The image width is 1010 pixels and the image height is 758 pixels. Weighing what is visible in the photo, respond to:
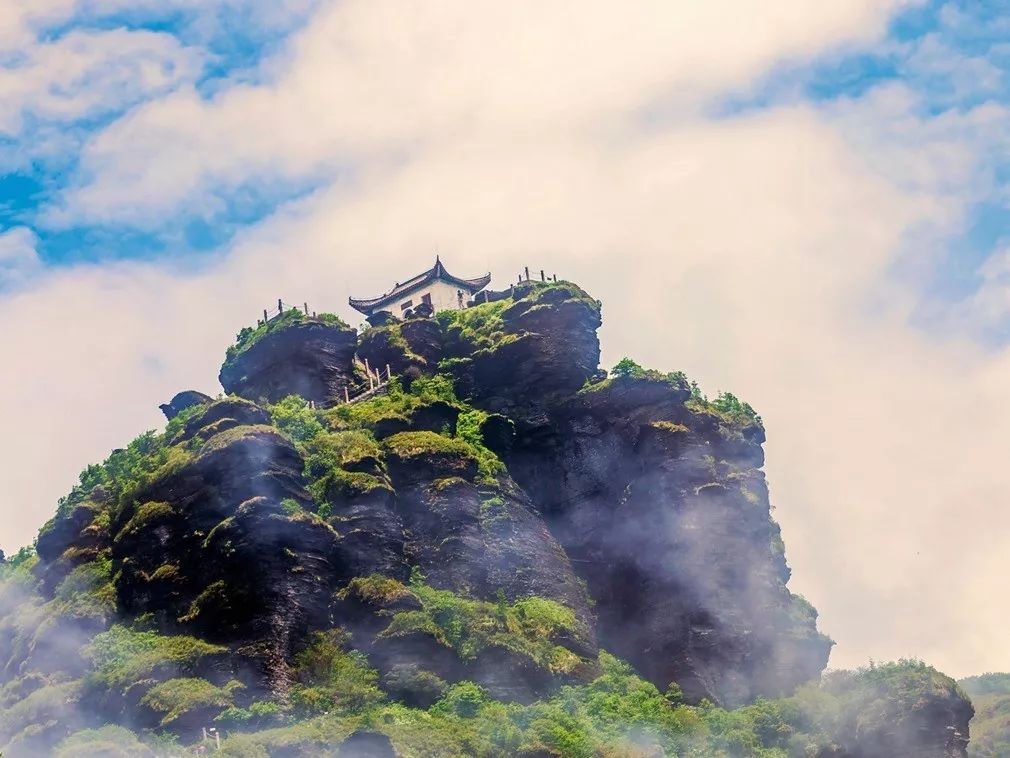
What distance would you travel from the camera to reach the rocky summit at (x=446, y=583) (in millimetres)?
72188

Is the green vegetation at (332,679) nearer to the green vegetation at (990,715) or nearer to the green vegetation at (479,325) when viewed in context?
the green vegetation at (479,325)

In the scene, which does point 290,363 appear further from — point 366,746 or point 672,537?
point 366,746

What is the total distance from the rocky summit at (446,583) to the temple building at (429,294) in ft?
53.1

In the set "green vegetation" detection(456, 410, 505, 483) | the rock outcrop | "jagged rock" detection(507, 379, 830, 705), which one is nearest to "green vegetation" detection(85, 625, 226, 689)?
"green vegetation" detection(456, 410, 505, 483)

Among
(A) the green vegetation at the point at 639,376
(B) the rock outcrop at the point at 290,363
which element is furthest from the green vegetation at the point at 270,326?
(A) the green vegetation at the point at 639,376

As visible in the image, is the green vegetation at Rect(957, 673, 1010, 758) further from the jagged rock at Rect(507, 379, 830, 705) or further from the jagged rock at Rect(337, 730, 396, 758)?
the jagged rock at Rect(337, 730, 396, 758)

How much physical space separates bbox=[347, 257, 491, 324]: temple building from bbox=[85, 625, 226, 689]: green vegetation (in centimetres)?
3959

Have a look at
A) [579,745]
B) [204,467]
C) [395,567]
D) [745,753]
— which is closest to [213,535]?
[204,467]

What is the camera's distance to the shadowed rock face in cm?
9581

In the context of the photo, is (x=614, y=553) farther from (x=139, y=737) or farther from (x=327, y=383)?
(x=139, y=737)

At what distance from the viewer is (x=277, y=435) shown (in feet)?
260

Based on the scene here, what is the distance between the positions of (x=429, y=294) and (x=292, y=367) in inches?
737

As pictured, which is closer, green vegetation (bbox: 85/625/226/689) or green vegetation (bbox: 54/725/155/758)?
green vegetation (bbox: 54/725/155/758)

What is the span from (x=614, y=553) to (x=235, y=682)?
23340 millimetres
